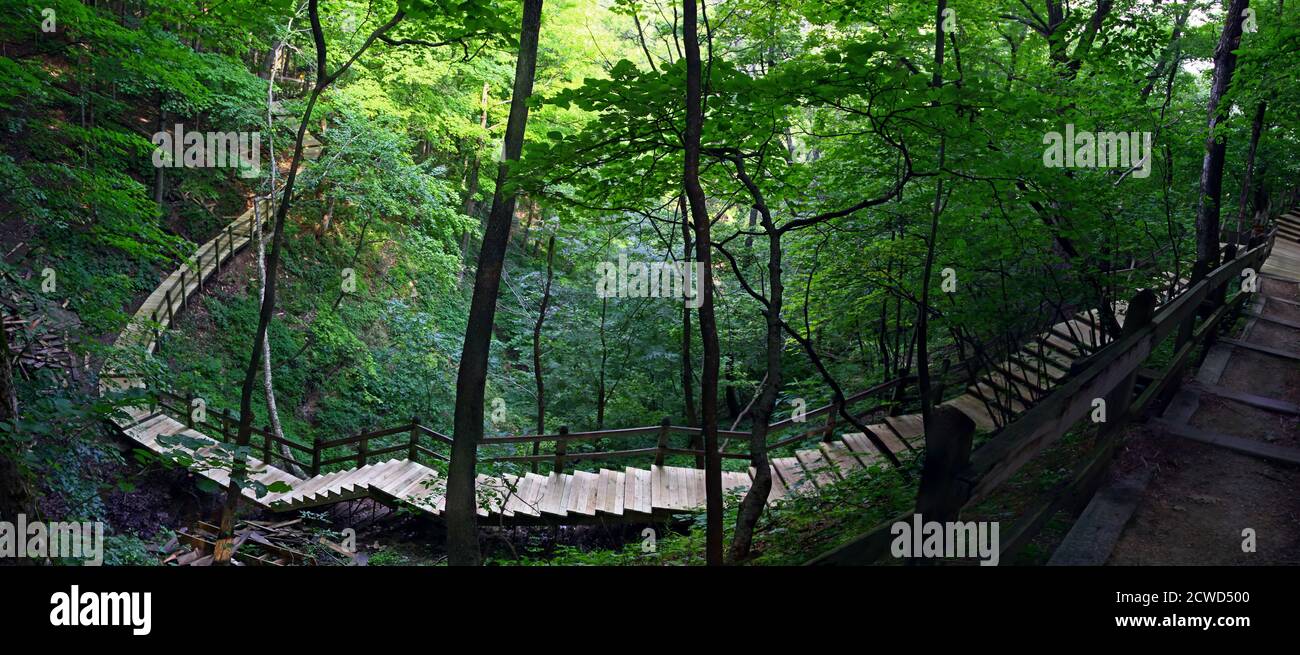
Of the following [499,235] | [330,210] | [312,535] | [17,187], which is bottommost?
[312,535]

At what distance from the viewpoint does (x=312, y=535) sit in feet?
39.4

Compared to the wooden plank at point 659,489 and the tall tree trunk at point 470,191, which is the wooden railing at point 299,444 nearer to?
the wooden plank at point 659,489

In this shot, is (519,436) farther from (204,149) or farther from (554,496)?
(204,149)

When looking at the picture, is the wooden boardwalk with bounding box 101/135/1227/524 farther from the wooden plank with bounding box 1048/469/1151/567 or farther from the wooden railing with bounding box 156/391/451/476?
the wooden plank with bounding box 1048/469/1151/567

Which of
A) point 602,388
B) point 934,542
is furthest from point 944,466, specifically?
point 602,388

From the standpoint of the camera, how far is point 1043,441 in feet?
10.7

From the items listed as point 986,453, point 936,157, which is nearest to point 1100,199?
point 936,157

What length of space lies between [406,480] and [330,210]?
459 inches

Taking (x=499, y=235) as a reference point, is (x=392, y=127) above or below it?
above

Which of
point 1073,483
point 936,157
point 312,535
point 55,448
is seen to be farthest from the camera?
point 312,535

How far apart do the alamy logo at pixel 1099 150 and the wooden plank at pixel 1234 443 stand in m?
2.70
